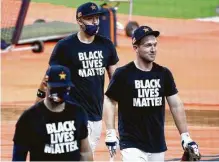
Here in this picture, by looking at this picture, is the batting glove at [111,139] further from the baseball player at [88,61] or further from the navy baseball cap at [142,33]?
the baseball player at [88,61]

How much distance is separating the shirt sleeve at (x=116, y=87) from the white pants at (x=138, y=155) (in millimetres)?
601

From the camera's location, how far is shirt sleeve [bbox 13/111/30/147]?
8695 mm

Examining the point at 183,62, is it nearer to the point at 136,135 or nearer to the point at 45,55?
the point at 45,55

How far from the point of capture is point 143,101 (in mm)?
10773

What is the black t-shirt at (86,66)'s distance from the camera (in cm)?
1259

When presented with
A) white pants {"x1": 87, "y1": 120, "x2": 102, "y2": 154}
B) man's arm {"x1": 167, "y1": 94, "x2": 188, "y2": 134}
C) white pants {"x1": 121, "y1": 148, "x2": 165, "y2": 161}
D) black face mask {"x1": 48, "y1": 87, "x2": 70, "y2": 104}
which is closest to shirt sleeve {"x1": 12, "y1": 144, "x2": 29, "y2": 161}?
black face mask {"x1": 48, "y1": 87, "x2": 70, "y2": 104}

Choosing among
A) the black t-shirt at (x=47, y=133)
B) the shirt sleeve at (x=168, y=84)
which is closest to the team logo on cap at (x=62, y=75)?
the black t-shirt at (x=47, y=133)

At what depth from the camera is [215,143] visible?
17.4 metres

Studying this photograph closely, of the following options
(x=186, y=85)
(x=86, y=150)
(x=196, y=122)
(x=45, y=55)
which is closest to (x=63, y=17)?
(x=45, y=55)

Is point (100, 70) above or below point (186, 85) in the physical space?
above

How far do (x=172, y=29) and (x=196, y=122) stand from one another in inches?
611

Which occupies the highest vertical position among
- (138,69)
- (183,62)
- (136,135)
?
(138,69)

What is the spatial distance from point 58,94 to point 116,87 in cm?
229

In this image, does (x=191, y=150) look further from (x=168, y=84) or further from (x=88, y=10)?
(x=88, y=10)
